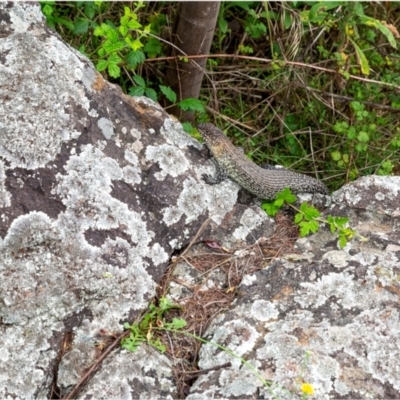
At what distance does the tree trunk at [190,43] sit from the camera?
14.5 ft

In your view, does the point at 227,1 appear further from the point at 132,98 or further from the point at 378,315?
the point at 378,315

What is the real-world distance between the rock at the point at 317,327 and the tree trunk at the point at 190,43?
1.93 meters

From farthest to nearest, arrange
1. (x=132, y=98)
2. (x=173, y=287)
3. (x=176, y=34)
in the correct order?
(x=176, y=34)
(x=132, y=98)
(x=173, y=287)

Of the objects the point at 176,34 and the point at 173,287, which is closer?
the point at 173,287

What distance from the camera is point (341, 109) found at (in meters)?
5.50

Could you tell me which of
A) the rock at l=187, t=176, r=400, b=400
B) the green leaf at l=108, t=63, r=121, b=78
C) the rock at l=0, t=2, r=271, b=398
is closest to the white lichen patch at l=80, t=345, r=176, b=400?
the rock at l=0, t=2, r=271, b=398

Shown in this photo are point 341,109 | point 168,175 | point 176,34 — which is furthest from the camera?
point 341,109

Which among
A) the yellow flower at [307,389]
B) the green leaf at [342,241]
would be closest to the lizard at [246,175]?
the green leaf at [342,241]

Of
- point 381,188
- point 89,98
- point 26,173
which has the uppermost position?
point 89,98

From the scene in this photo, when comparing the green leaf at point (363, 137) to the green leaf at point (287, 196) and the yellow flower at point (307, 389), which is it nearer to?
the green leaf at point (287, 196)

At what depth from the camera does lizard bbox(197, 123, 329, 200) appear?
3824 millimetres

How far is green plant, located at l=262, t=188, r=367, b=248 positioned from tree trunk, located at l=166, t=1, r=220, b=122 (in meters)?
1.58

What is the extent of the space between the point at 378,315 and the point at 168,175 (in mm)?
1406

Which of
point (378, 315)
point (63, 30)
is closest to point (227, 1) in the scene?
point (63, 30)
